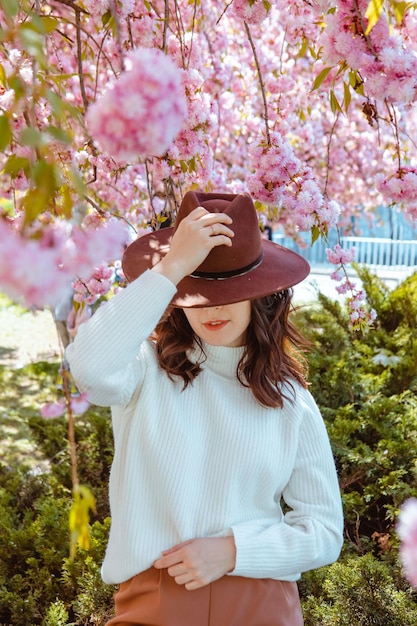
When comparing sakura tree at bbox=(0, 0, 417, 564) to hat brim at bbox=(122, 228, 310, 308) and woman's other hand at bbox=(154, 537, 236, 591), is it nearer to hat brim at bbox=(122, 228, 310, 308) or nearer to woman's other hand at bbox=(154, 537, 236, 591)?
hat brim at bbox=(122, 228, 310, 308)

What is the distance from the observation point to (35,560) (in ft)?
6.92

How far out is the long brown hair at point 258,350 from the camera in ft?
4.42

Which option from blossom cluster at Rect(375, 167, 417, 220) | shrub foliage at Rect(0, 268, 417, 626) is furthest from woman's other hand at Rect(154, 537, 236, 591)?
blossom cluster at Rect(375, 167, 417, 220)

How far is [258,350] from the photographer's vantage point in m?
1.38

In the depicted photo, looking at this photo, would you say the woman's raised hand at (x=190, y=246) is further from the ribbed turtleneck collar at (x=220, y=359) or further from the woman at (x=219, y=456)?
the ribbed turtleneck collar at (x=220, y=359)

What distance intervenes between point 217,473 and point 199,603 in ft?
0.76

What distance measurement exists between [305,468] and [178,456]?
0.26 m

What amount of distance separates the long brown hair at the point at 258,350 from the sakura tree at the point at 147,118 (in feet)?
0.71

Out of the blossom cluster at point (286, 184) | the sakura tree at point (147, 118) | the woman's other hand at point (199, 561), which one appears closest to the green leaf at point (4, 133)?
the sakura tree at point (147, 118)

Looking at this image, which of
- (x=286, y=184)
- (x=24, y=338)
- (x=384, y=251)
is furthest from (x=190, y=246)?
(x=384, y=251)

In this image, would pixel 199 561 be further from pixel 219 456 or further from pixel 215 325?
pixel 215 325

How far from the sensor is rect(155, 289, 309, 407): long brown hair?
135 centimetres

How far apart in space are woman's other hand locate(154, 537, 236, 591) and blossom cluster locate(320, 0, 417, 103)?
83 cm

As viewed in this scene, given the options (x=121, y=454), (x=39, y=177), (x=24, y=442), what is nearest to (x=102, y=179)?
(x=24, y=442)
